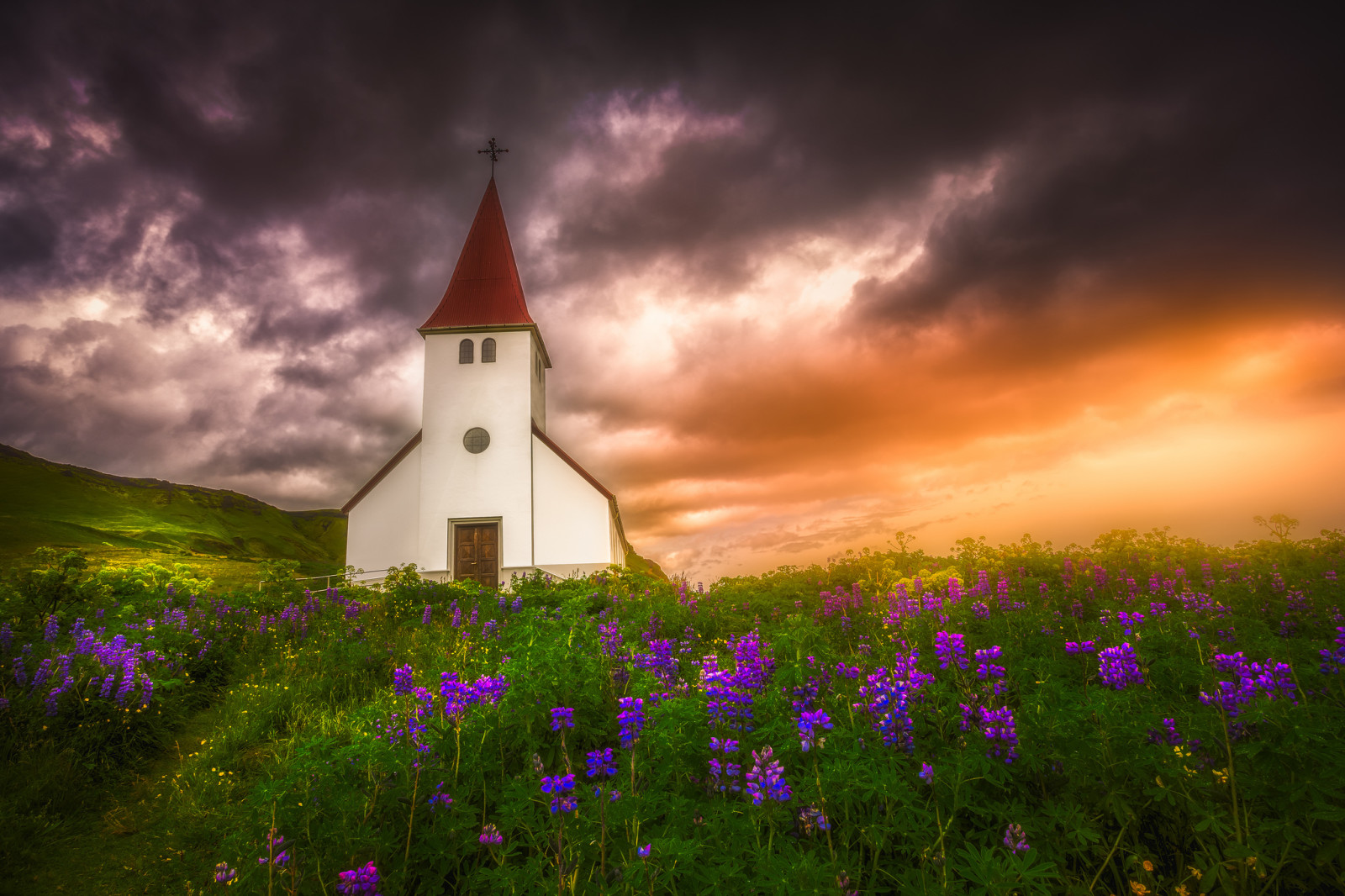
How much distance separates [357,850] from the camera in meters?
2.80

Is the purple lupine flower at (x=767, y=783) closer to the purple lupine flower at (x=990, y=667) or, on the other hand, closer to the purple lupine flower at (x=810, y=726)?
the purple lupine flower at (x=810, y=726)

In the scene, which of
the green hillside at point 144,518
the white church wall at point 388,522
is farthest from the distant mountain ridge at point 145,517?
the white church wall at point 388,522

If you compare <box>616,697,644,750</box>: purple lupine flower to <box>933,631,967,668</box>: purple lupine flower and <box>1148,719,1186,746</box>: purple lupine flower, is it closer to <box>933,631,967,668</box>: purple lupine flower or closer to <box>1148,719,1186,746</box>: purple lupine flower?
<box>933,631,967,668</box>: purple lupine flower

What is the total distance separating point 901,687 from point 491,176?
29.0 m

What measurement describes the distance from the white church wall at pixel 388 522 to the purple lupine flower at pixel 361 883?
63.5ft

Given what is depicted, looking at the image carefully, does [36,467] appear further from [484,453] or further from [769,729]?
[769,729]

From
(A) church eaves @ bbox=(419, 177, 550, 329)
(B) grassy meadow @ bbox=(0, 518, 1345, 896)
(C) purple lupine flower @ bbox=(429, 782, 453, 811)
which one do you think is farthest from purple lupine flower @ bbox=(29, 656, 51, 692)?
(A) church eaves @ bbox=(419, 177, 550, 329)

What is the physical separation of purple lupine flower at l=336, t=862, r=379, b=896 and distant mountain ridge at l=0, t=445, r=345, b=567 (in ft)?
146

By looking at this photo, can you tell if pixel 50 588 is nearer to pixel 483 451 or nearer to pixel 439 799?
pixel 439 799

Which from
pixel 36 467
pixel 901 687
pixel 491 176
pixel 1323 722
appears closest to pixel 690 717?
pixel 901 687

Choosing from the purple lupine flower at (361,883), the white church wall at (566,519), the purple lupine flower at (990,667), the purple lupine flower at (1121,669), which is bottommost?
the purple lupine flower at (361,883)

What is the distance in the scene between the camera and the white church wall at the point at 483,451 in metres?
20.7

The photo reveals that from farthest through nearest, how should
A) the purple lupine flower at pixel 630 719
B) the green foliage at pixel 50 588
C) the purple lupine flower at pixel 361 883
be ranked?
Result: the green foliage at pixel 50 588 < the purple lupine flower at pixel 630 719 < the purple lupine flower at pixel 361 883

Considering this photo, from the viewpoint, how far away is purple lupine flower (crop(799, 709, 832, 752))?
2.78 m
